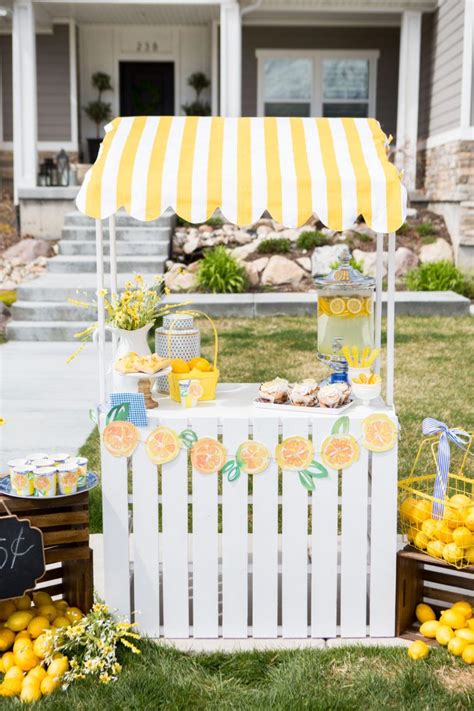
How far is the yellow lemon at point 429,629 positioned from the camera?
3.71 metres

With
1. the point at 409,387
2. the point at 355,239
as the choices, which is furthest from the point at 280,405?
the point at 355,239

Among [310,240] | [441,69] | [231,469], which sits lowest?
[231,469]

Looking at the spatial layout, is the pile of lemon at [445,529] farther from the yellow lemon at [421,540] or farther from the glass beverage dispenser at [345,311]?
the glass beverage dispenser at [345,311]

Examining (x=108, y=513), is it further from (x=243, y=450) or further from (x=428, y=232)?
(x=428, y=232)

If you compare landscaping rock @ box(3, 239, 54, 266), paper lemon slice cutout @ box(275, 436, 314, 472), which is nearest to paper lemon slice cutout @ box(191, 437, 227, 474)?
paper lemon slice cutout @ box(275, 436, 314, 472)

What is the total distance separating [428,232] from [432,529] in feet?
36.9

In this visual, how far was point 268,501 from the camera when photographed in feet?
12.3

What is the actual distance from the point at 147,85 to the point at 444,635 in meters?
16.7

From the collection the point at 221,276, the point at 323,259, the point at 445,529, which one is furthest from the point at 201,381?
the point at 323,259

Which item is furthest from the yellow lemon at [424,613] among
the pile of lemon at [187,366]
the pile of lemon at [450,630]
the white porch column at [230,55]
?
the white porch column at [230,55]

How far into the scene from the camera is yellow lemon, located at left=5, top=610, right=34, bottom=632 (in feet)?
11.9

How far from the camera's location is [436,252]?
45.8 feet

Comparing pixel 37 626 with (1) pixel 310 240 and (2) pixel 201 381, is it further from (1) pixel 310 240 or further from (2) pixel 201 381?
(1) pixel 310 240

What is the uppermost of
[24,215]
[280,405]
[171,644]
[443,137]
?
[443,137]
